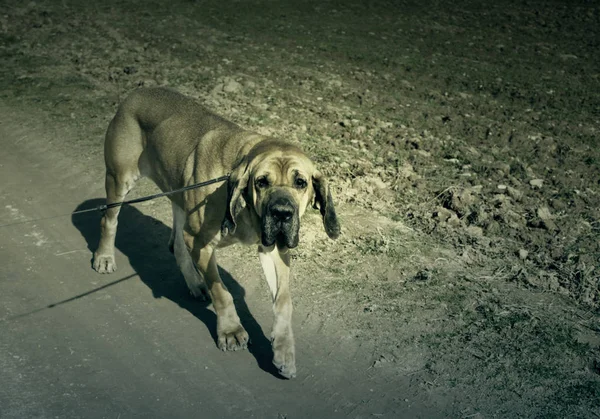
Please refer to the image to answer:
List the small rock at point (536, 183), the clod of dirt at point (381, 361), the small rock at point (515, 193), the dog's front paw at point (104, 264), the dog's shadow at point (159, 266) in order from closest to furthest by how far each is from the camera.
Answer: the clod of dirt at point (381, 361)
the dog's shadow at point (159, 266)
the dog's front paw at point (104, 264)
the small rock at point (515, 193)
the small rock at point (536, 183)

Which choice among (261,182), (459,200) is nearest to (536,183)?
(459,200)

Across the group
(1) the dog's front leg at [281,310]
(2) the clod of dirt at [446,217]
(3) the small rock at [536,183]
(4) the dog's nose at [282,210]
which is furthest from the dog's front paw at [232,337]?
(3) the small rock at [536,183]

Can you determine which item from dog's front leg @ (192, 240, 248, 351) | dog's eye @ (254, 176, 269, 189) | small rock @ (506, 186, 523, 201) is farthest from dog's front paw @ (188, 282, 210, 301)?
small rock @ (506, 186, 523, 201)

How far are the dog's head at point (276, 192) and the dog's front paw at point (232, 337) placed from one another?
836mm

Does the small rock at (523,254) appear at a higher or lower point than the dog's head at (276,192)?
lower

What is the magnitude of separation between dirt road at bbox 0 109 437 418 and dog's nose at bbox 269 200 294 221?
1.28 metres

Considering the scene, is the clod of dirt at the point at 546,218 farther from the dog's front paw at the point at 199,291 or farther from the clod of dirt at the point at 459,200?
the dog's front paw at the point at 199,291

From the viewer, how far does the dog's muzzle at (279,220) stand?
4.93 metres

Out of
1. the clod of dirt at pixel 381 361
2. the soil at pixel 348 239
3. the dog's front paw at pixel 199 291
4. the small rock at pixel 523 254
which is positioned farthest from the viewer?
the small rock at pixel 523 254

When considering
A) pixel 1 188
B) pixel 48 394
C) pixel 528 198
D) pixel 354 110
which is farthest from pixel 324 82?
pixel 48 394

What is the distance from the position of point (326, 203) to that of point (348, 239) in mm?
2056

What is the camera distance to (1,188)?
27.4 ft

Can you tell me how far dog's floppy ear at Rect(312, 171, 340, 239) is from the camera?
5352mm

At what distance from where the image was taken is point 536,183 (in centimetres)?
858
